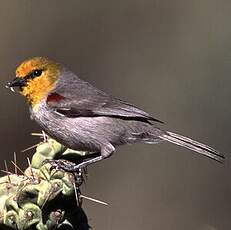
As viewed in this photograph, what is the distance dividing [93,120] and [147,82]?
16.3 feet

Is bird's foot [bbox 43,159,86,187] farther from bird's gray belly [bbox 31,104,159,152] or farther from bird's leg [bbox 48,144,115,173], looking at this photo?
bird's gray belly [bbox 31,104,159,152]

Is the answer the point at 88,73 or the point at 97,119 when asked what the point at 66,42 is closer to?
the point at 88,73

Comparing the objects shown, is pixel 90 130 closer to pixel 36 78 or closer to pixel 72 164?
pixel 36 78

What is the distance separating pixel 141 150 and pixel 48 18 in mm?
2717

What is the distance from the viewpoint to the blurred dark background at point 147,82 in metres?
10.7

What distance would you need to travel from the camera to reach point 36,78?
281 inches

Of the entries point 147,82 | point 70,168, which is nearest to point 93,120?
point 70,168

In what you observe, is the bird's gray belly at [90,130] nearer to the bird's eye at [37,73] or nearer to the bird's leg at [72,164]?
the bird's leg at [72,164]

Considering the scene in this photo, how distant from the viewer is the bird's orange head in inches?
275

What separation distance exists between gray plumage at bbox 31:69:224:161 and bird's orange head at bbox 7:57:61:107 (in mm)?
74

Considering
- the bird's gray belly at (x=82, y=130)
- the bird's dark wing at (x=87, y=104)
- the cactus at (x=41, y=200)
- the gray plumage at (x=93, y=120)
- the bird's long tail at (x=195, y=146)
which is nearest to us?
the cactus at (x=41, y=200)

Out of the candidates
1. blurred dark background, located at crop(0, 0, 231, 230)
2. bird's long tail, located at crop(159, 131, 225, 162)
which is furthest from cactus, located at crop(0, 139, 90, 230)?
blurred dark background, located at crop(0, 0, 231, 230)

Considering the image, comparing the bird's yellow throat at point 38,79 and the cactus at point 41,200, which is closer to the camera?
the cactus at point 41,200

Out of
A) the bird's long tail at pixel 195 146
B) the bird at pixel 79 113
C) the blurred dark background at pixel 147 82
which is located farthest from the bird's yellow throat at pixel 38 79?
the blurred dark background at pixel 147 82
